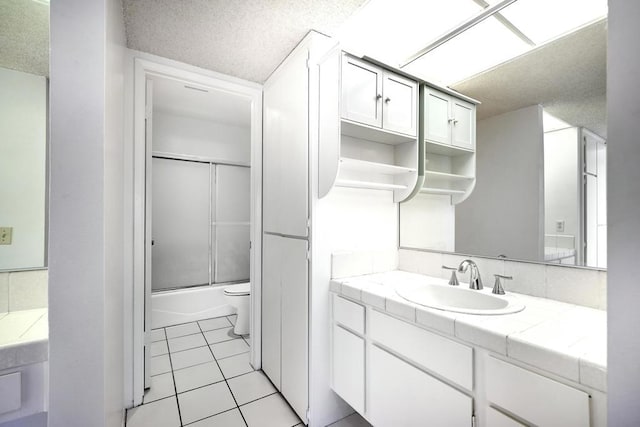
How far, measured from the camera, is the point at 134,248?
1893mm

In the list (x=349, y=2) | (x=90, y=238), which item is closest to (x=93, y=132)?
(x=90, y=238)

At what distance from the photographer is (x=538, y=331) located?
92cm

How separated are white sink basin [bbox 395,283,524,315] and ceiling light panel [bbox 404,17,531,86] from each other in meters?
1.24

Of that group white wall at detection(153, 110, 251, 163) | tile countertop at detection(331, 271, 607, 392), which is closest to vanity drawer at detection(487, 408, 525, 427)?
tile countertop at detection(331, 271, 607, 392)

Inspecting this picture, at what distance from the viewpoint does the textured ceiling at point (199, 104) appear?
111 inches

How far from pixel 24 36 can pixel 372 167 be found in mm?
1718

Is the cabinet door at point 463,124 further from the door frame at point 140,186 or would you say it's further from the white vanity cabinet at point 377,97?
the door frame at point 140,186

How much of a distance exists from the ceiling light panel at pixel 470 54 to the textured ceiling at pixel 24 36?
1.95m

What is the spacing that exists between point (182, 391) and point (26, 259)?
141 centimetres

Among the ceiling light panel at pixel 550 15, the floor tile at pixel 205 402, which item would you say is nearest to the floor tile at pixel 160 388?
the floor tile at pixel 205 402

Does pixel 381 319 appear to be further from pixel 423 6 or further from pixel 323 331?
pixel 423 6

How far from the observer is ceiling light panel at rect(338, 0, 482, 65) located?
1427 millimetres

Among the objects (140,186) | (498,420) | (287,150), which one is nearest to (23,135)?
(140,186)

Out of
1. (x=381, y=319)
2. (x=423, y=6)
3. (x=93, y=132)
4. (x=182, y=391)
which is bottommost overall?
(x=182, y=391)
